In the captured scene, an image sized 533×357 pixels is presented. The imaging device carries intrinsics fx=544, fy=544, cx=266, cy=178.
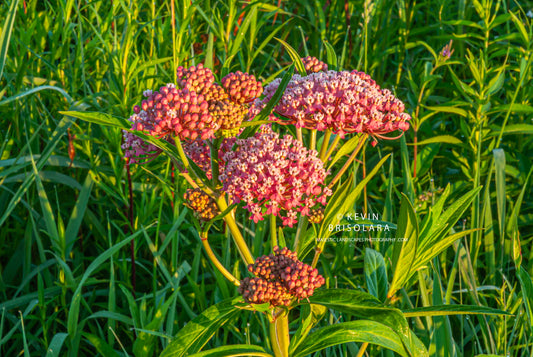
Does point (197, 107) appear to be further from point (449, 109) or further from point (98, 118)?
point (449, 109)

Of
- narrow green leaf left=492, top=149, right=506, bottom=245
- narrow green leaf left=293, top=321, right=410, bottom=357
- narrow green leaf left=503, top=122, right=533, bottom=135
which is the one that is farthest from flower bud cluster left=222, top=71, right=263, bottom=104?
narrow green leaf left=503, top=122, right=533, bottom=135

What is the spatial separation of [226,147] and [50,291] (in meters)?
1.14

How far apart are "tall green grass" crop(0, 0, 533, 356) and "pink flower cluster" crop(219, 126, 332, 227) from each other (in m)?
0.54

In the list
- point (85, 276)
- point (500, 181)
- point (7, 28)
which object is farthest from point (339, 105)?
point (500, 181)

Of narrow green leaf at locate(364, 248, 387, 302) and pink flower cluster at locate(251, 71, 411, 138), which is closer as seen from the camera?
pink flower cluster at locate(251, 71, 411, 138)

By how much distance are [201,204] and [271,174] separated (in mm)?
213

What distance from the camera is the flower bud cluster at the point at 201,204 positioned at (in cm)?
134

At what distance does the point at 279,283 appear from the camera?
1.22 meters

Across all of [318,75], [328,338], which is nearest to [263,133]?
[318,75]

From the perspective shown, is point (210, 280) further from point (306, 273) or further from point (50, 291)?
Result: point (306, 273)

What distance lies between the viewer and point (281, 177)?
125 cm

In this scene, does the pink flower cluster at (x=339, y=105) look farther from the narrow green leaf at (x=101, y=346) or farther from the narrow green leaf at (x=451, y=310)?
the narrow green leaf at (x=101, y=346)

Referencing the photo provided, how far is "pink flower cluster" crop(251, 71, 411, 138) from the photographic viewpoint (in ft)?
4.37

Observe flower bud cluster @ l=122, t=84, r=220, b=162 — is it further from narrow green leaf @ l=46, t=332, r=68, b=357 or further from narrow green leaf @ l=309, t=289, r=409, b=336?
narrow green leaf @ l=46, t=332, r=68, b=357
